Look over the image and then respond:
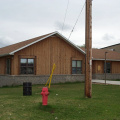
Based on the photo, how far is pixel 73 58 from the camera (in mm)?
24781

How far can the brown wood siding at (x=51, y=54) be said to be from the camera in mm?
21984

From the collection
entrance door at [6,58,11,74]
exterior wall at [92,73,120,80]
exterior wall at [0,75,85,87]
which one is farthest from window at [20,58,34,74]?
exterior wall at [92,73,120,80]

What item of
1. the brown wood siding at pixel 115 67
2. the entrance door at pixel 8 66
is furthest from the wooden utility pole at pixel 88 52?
the brown wood siding at pixel 115 67

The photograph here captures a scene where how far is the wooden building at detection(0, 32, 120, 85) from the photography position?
2136 centimetres

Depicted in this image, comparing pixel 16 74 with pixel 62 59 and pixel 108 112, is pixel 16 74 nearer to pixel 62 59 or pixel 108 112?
pixel 62 59

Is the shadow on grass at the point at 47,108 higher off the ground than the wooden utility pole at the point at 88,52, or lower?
lower

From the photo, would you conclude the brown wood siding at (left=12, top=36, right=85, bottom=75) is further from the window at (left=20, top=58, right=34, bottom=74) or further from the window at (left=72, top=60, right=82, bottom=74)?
the window at (left=72, top=60, right=82, bottom=74)

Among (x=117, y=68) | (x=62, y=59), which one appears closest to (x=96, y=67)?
(x=117, y=68)

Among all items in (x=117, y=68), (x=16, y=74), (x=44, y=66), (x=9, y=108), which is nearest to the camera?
(x=9, y=108)

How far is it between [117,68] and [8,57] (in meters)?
16.0

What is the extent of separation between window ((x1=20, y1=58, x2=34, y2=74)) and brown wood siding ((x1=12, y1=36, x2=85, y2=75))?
0.47m

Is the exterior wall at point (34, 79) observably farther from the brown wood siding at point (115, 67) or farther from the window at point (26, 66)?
the brown wood siding at point (115, 67)

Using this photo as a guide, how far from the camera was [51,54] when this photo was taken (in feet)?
76.1

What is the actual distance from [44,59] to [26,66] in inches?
82.9
